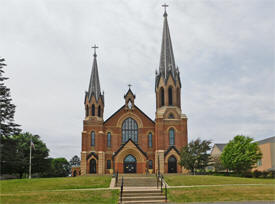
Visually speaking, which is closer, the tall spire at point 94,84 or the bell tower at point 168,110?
the bell tower at point 168,110

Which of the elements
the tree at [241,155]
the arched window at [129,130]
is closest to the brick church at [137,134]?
the arched window at [129,130]

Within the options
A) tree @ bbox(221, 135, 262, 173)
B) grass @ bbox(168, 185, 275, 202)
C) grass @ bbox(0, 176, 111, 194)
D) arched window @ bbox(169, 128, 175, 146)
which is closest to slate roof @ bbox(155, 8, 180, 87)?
arched window @ bbox(169, 128, 175, 146)

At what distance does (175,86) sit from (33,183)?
1240 inches

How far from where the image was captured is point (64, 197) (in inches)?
891

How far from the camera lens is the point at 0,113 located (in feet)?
111

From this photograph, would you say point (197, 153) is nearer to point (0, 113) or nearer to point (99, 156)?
point (99, 156)

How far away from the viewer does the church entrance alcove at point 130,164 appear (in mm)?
51503

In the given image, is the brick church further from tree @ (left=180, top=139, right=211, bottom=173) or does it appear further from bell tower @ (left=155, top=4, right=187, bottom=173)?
tree @ (left=180, top=139, right=211, bottom=173)

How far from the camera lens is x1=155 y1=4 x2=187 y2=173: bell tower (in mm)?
51625

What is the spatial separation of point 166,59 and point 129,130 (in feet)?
47.6

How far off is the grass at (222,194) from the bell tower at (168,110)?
2469 centimetres

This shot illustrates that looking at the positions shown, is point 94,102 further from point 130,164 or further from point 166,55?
point 166,55

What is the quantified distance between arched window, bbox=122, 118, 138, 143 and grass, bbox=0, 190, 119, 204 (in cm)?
2963

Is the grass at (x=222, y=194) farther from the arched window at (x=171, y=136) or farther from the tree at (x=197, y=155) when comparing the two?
the arched window at (x=171, y=136)
